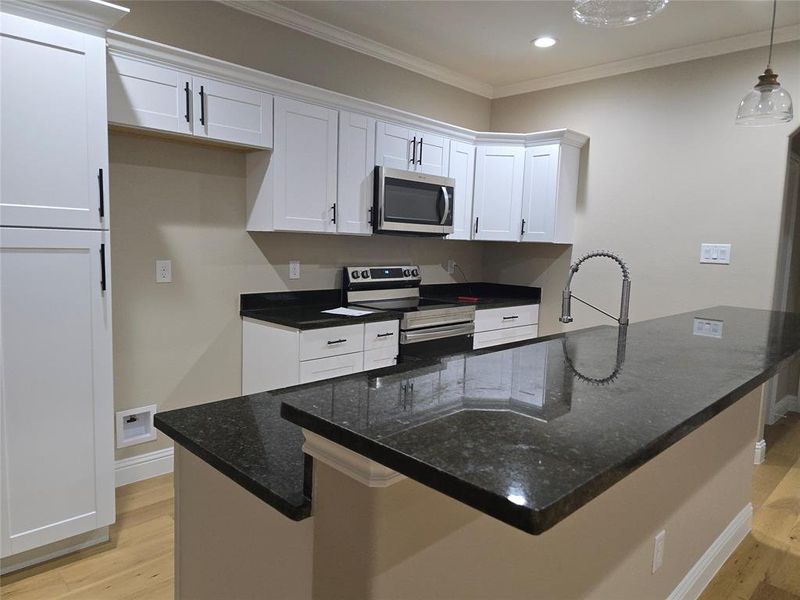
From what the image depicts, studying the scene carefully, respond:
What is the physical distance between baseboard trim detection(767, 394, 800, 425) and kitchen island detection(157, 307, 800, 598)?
10.1 ft

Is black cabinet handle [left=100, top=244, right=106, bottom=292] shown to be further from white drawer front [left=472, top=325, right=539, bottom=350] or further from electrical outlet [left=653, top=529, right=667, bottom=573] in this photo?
white drawer front [left=472, top=325, right=539, bottom=350]

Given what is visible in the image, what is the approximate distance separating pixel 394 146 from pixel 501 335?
1658mm

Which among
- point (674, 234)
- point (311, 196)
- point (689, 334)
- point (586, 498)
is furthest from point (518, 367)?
point (674, 234)

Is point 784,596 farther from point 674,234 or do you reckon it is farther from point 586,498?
point 674,234

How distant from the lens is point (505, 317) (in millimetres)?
4195

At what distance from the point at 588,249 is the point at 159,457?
332cm

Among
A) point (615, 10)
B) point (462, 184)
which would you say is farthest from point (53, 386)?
point (462, 184)

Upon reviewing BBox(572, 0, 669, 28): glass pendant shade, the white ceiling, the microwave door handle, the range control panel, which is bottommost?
the range control panel

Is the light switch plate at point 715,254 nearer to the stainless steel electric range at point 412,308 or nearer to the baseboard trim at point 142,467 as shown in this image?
the stainless steel electric range at point 412,308

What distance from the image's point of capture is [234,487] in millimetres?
1196

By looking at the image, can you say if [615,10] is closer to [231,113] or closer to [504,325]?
[231,113]

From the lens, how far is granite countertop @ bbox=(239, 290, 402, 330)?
2943 mm

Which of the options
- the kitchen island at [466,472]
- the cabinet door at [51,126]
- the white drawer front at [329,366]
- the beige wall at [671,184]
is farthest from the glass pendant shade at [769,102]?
the cabinet door at [51,126]

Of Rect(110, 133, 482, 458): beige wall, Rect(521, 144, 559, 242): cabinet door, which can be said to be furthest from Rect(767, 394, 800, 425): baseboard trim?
Rect(110, 133, 482, 458): beige wall
